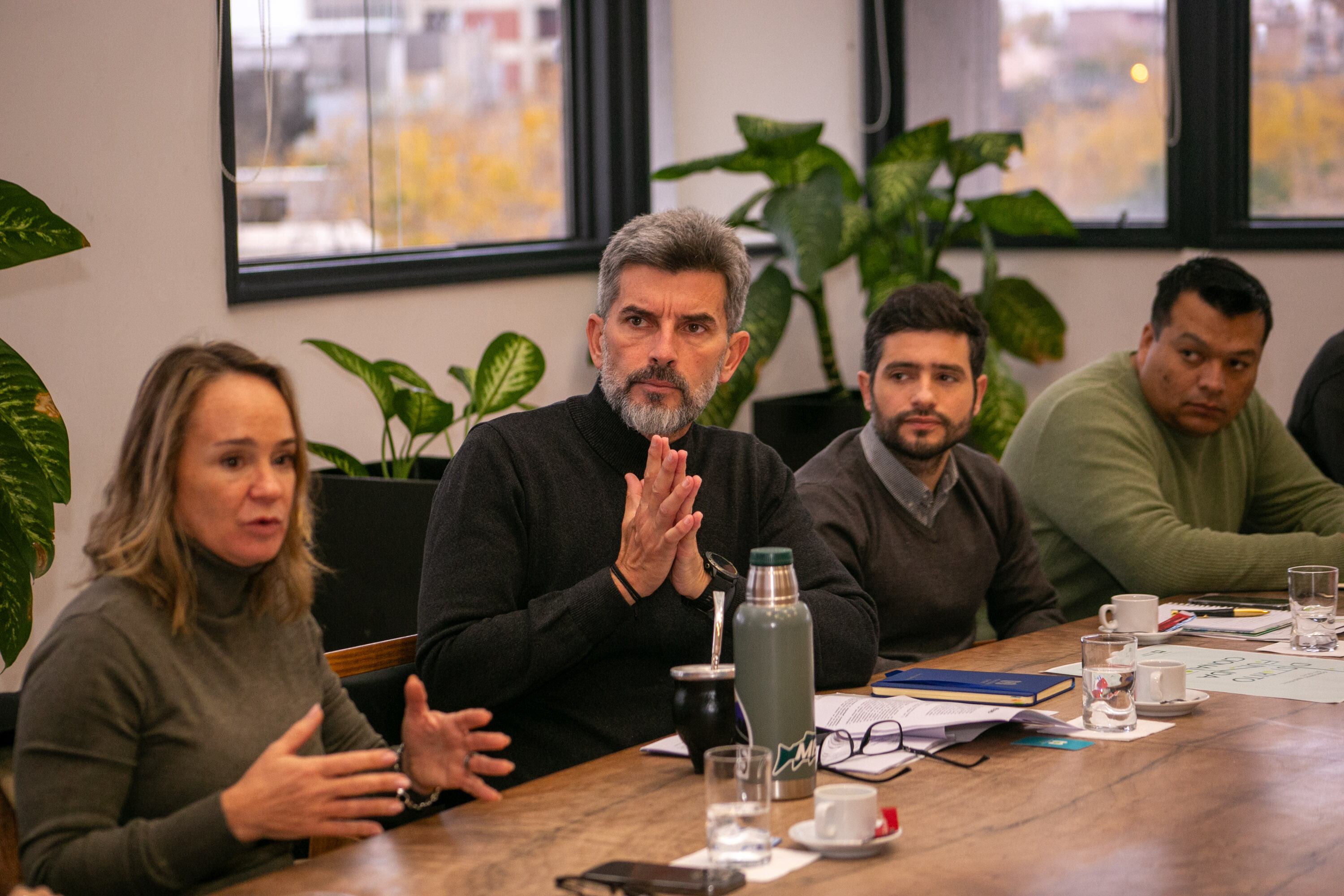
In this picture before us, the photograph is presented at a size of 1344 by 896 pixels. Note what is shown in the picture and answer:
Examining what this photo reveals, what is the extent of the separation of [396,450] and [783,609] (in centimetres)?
238

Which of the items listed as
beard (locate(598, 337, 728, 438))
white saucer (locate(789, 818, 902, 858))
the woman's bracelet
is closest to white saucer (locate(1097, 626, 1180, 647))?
beard (locate(598, 337, 728, 438))

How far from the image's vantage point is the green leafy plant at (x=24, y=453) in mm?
2324

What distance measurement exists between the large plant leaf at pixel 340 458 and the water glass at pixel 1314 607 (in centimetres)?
196

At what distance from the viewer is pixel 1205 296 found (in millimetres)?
3051

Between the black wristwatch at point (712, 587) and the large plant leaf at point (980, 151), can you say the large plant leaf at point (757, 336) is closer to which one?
the large plant leaf at point (980, 151)

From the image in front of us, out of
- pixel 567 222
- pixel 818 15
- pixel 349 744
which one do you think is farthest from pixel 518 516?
pixel 818 15

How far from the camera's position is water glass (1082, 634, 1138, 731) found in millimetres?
1801

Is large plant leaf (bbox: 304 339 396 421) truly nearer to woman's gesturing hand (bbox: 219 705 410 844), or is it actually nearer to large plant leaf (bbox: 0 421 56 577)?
large plant leaf (bbox: 0 421 56 577)

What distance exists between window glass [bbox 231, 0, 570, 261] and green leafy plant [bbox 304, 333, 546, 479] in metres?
0.60

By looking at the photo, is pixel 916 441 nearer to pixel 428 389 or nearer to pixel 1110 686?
pixel 1110 686

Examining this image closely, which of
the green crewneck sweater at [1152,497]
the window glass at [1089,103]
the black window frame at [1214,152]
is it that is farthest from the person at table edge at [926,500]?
the window glass at [1089,103]

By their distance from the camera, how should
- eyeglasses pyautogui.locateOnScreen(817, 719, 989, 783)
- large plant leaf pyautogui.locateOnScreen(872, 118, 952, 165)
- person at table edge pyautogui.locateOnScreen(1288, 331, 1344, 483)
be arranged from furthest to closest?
1. large plant leaf pyautogui.locateOnScreen(872, 118, 952, 165)
2. person at table edge pyautogui.locateOnScreen(1288, 331, 1344, 483)
3. eyeglasses pyautogui.locateOnScreen(817, 719, 989, 783)

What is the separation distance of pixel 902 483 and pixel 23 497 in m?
1.47

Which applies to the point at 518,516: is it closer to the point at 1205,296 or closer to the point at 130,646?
the point at 130,646
